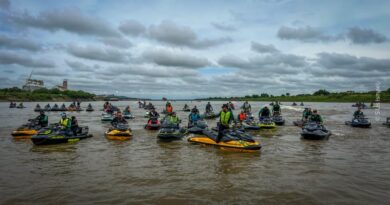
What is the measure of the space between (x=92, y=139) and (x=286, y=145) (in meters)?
11.3

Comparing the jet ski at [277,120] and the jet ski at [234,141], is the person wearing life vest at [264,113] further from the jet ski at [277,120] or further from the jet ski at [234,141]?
the jet ski at [234,141]

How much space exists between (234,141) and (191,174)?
4.77 metres

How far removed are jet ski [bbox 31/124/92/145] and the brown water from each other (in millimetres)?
424

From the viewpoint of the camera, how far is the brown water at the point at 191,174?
26.7ft

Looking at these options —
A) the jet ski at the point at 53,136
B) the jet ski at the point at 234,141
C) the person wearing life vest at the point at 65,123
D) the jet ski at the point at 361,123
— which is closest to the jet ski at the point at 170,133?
the jet ski at the point at 234,141

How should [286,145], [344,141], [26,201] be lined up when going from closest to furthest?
[26,201] → [286,145] → [344,141]

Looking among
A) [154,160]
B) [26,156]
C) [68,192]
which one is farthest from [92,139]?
[68,192]

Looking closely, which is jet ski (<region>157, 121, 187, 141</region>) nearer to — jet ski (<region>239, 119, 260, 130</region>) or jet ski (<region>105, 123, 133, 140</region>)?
jet ski (<region>105, 123, 133, 140</region>)

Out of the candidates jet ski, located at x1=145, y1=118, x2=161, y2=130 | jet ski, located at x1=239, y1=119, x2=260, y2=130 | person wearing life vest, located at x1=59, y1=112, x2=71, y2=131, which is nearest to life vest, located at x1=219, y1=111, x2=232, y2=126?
jet ski, located at x1=239, y1=119, x2=260, y2=130

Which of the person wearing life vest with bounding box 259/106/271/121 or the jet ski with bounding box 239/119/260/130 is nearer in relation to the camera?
the jet ski with bounding box 239/119/260/130

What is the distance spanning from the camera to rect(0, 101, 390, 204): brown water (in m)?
8.15

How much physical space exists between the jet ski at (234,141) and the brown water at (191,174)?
406mm

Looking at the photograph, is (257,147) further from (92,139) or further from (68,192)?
(92,139)

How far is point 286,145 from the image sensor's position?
16.6 metres
